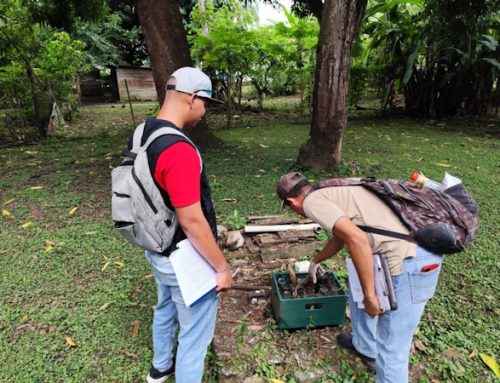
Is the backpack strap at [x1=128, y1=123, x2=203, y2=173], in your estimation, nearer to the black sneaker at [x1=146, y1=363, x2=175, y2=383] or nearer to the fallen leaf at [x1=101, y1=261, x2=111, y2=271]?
the black sneaker at [x1=146, y1=363, x2=175, y2=383]

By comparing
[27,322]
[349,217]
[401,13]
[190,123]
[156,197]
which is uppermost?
[401,13]

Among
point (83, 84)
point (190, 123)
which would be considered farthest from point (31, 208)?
point (83, 84)

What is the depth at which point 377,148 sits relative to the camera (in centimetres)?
654

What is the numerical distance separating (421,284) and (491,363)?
105 cm

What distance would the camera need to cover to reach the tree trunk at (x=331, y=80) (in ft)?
13.5

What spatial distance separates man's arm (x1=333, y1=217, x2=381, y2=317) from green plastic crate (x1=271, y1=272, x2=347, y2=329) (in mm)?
621

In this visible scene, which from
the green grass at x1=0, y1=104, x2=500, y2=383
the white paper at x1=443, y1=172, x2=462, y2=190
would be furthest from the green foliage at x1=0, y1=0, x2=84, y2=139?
the white paper at x1=443, y1=172, x2=462, y2=190

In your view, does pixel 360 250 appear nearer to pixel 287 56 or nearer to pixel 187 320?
pixel 187 320

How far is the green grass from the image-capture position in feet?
7.39

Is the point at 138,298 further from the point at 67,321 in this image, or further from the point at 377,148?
the point at 377,148

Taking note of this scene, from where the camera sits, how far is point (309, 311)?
2.24 m

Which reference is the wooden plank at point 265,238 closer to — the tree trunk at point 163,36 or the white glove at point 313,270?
the white glove at point 313,270

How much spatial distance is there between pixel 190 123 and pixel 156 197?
39 centimetres

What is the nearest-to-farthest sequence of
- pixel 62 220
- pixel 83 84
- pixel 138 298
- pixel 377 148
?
1. pixel 138 298
2. pixel 62 220
3. pixel 377 148
4. pixel 83 84
